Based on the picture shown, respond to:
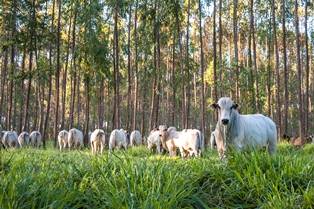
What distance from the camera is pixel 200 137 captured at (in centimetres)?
1908

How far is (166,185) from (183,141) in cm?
1374

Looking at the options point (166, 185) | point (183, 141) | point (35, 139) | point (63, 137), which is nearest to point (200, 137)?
point (183, 141)

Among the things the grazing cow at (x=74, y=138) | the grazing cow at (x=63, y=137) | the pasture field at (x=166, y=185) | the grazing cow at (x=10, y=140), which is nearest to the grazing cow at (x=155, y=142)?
the grazing cow at (x=74, y=138)

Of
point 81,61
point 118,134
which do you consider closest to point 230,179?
point 118,134

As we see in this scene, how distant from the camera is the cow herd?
10484 millimetres

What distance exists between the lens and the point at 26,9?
1253 inches

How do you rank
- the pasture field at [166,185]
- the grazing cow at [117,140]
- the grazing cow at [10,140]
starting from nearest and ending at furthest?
1. the pasture field at [166,185]
2. the grazing cow at [117,140]
3. the grazing cow at [10,140]

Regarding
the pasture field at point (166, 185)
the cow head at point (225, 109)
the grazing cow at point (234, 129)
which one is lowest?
the pasture field at point (166, 185)

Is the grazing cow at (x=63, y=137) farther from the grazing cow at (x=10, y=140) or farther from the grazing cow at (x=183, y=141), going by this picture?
the grazing cow at (x=183, y=141)

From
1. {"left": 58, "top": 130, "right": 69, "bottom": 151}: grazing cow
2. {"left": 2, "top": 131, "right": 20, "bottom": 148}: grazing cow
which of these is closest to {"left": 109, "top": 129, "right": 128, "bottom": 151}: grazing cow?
{"left": 58, "top": 130, "right": 69, "bottom": 151}: grazing cow

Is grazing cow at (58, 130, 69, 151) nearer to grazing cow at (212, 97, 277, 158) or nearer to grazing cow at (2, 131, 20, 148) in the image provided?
grazing cow at (2, 131, 20, 148)

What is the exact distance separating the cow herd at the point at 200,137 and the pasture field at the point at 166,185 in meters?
1.89

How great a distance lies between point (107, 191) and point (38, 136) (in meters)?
26.6

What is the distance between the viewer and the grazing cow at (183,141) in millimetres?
18859
